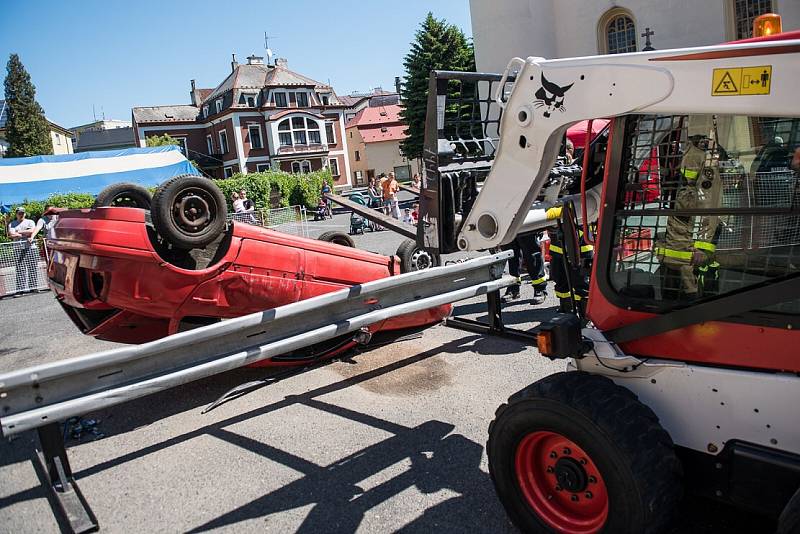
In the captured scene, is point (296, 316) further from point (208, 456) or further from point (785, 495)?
point (785, 495)

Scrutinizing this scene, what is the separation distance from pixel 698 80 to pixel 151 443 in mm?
4319

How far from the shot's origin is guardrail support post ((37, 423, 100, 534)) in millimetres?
3432

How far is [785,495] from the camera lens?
7.44 feet

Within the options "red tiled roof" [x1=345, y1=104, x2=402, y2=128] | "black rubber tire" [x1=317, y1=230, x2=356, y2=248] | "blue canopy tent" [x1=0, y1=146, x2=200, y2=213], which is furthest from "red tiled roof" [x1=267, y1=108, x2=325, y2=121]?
"black rubber tire" [x1=317, y1=230, x2=356, y2=248]

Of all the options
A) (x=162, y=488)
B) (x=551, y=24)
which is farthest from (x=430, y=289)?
(x=551, y=24)

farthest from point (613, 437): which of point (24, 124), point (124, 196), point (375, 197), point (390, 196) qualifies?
point (24, 124)

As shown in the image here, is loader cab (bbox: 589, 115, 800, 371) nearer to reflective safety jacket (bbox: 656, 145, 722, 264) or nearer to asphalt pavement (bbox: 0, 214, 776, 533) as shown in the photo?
reflective safety jacket (bbox: 656, 145, 722, 264)

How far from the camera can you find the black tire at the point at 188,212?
469 centimetres

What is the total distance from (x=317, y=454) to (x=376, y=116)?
74105mm

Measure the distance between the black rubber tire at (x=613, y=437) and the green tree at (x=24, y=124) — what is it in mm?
62909

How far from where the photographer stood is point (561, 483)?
109 inches

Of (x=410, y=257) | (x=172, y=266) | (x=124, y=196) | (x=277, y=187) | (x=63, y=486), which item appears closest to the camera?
(x=63, y=486)

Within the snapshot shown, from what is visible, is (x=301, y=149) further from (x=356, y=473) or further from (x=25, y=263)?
(x=356, y=473)

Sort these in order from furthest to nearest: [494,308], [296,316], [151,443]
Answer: [494,308]
[151,443]
[296,316]
